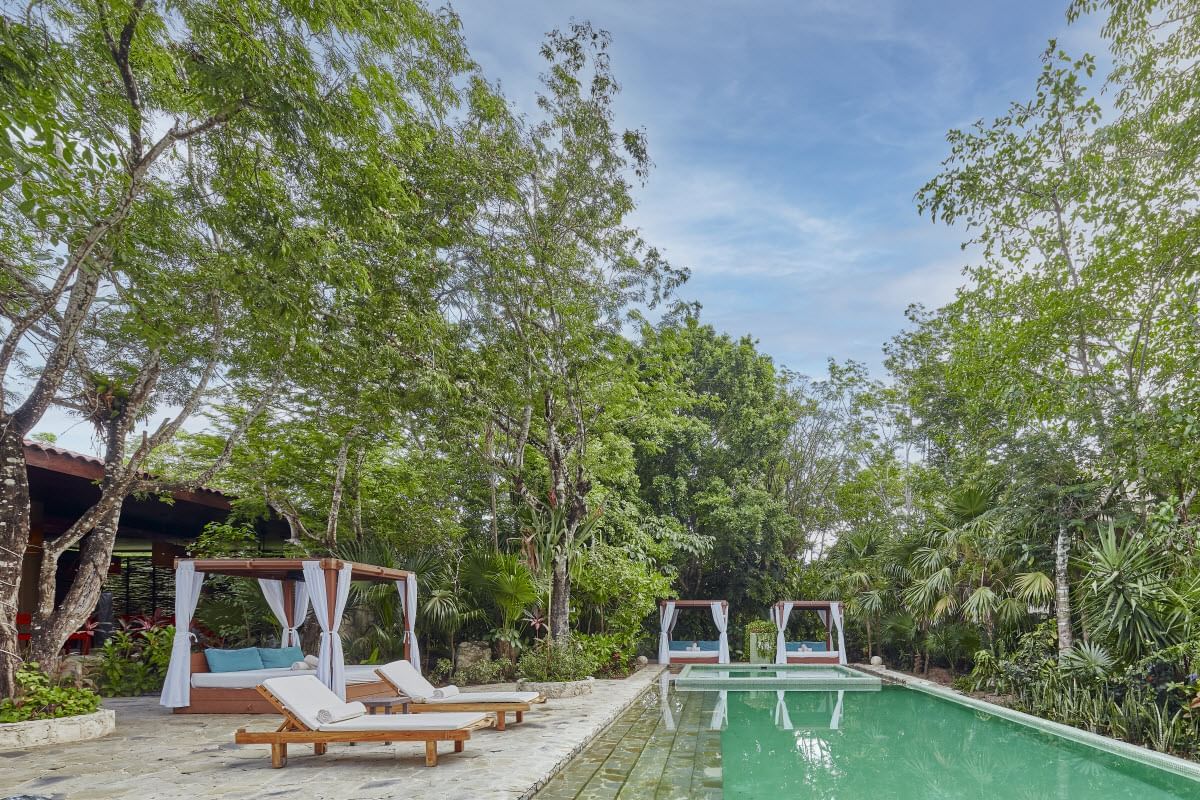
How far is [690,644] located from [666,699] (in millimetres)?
8698

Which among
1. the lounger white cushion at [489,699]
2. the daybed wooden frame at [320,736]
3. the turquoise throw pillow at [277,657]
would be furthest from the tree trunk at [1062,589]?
the turquoise throw pillow at [277,657]

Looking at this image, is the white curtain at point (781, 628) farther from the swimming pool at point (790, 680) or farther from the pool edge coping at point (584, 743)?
the pool edge coping at point (584, 743)

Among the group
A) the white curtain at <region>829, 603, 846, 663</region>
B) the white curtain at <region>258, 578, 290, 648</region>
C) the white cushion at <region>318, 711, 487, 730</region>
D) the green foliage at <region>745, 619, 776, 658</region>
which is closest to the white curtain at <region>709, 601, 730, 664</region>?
the green foliage at <region>745, 619, 776, 658</region>

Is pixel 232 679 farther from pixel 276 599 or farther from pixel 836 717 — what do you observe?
pixel 836 717

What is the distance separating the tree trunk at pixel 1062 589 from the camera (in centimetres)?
988

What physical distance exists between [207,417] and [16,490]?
258 inches

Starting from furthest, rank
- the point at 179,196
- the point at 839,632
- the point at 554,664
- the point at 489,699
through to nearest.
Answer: the point at 839,632
the point at 554,664
the point at 489,699
the point at 179,196

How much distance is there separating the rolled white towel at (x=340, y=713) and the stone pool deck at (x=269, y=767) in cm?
35

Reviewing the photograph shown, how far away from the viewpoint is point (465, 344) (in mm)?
11352

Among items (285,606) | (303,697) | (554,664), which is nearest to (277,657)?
(285,606)

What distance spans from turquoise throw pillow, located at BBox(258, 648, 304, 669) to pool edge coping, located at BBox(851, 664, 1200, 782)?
9726 mm

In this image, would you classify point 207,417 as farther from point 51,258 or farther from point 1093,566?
point 1093,566

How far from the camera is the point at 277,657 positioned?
11305 mm

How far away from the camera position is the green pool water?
6.29 metres
